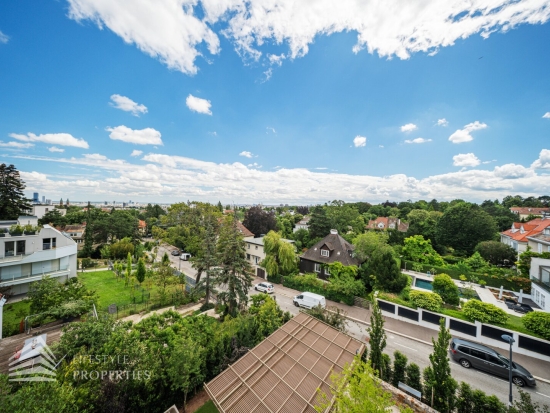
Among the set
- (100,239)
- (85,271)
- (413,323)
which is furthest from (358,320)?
(100,239)

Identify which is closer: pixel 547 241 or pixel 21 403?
pixel 21 403

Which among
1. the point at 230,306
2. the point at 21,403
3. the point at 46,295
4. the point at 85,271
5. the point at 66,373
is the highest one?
the point at 21,403

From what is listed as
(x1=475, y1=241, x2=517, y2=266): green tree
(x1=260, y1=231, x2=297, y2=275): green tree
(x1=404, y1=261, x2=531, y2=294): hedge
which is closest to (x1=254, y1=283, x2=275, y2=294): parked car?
(x1=260, y1=231, x2=297, y2=275): green tree

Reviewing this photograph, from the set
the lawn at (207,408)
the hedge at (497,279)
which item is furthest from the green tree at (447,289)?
the lawn at (207,408)

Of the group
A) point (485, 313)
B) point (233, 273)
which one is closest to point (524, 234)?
point (485, 313)

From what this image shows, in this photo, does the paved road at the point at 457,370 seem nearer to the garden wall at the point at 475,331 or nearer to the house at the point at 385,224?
the garden wall at the point at 475,331

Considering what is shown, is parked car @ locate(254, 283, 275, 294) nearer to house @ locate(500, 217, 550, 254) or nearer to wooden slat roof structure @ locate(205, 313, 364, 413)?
wooden slat roof structure @ locate(205, 313, 364, 413)

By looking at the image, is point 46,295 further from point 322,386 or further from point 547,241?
point 547,241
